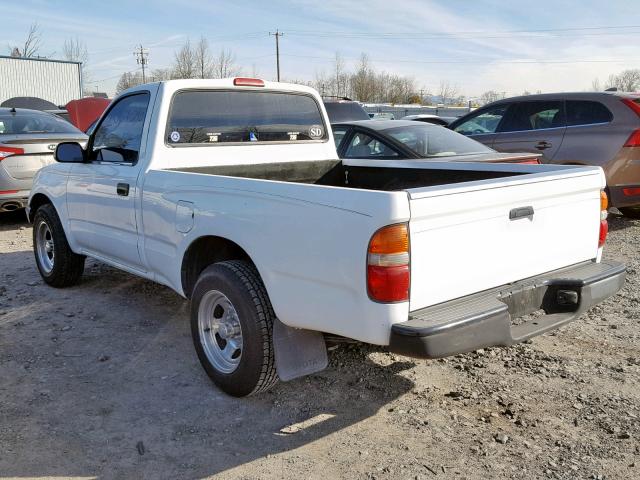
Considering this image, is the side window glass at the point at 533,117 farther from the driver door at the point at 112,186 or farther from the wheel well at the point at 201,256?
the wheel well at the point at 201,256

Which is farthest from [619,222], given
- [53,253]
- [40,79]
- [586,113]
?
[40,79]

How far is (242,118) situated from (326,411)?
7.92 feet

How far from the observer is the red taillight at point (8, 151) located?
8.27 m

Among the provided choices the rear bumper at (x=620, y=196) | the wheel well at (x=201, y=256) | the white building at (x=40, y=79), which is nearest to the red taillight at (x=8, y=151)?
the wheel well at (x=201, y=256)

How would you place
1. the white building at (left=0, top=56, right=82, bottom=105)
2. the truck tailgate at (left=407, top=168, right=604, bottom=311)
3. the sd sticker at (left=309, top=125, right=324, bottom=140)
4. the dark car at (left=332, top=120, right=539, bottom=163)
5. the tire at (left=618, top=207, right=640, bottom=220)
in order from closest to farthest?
the truck tailgate at (left=407, top=168, right=604, bottom=311)
the sd sticker at (left=309, top=125, right=324, bottom=140)
the dark car at (left=332, top=120, right=539, bottom=163)
the tire at (left=618, top=207, right=640, bottom=220)
the white building at (left=0, top=56, right=82, bottom=105)

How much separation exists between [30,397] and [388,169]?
299 cm

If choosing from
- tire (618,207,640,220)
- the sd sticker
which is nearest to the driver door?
the sd sticker

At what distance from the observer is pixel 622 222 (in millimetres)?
8805

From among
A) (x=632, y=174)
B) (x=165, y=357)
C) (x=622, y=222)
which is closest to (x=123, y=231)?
(x=165, y=357)

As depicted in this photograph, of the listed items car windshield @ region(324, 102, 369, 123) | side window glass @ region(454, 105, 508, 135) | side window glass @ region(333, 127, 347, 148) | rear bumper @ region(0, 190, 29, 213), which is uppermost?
car windshield @ region(324, 102, 369, 123)

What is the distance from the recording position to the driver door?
4426mm

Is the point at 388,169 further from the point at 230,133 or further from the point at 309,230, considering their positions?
the point at 309,230

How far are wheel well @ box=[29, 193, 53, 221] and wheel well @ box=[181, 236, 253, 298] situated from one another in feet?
8.84

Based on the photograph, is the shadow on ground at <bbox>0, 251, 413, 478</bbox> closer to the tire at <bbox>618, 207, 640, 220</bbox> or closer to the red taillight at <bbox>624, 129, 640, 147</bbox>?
the red taillight at <bbox>624, 129, 640, 147</bbox>
